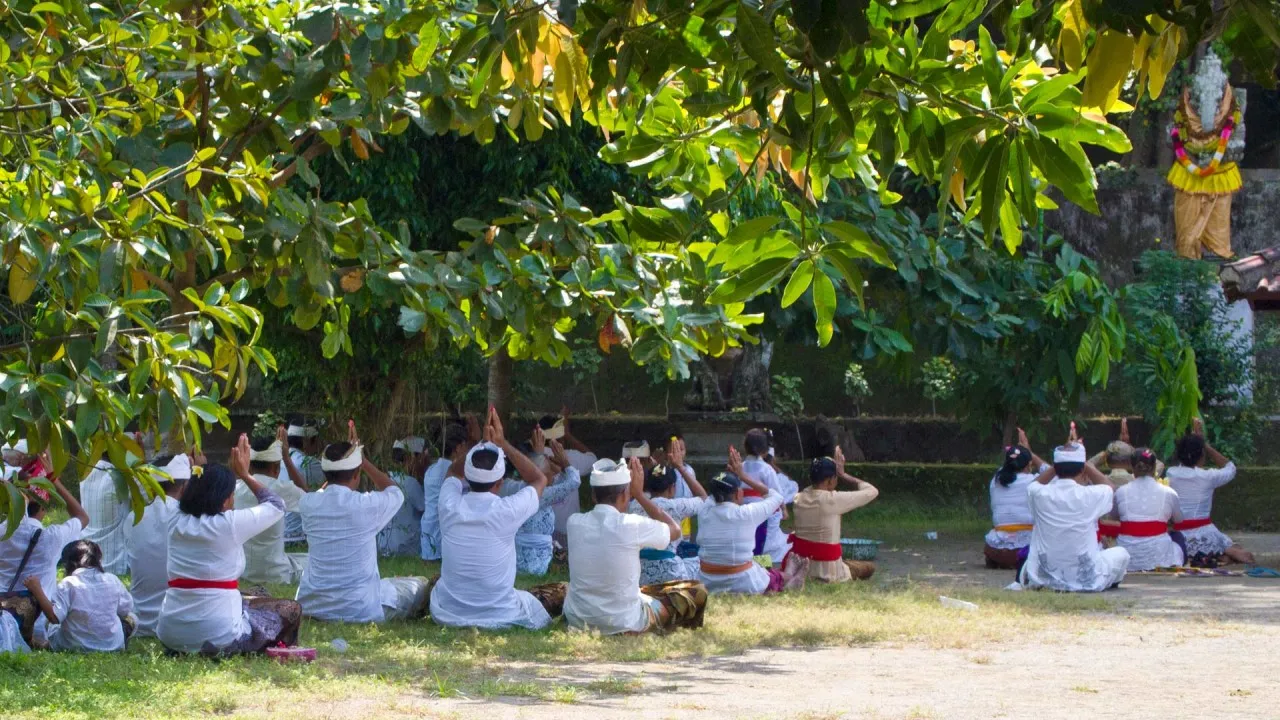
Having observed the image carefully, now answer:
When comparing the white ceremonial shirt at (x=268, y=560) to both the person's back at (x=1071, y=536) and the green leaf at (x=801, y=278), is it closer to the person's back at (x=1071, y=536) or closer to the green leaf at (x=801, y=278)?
the person's back at (x=1071, y=536)

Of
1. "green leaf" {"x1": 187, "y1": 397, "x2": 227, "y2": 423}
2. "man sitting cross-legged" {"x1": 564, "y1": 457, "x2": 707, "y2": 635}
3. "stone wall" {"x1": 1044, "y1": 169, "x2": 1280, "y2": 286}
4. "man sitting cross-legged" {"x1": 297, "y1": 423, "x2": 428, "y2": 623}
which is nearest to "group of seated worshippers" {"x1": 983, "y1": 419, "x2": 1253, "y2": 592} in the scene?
"man sitting cross-legged" {"x1": 564, "y1": 457, "x2": 707, "y2": 635}

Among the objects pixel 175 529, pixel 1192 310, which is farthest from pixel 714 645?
pixel 1192 310

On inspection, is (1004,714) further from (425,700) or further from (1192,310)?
(1192,310)

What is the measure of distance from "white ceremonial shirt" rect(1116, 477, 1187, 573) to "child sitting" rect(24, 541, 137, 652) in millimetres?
7514

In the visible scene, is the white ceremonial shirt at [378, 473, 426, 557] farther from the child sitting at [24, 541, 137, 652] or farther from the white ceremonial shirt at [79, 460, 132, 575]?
the child sitting at [24, 541, 137, 652]

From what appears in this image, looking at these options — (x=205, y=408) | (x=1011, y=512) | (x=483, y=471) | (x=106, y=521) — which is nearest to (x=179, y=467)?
(x=483, y=471)

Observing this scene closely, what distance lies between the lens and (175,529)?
7324 millimetres

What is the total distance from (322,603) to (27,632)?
174 centimetres

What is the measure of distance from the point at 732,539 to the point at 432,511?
10.4ft

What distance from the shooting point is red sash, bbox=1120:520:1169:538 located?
11.5 metres

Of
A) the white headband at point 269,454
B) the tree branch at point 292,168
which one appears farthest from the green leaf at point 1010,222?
the white headband at point 269,454

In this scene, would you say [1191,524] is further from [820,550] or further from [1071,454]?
[820,550]

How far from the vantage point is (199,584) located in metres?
7.29

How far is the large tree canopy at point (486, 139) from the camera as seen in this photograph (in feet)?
11.0
